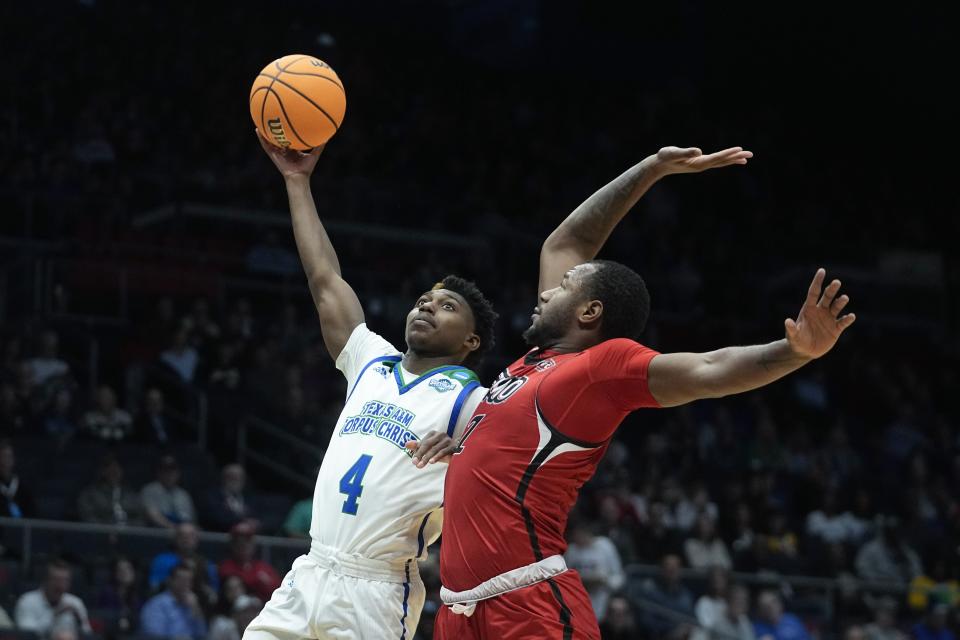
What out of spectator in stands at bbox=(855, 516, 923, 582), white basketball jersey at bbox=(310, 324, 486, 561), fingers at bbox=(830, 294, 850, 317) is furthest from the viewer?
spectator in stands at bbox=(855, 516, 923, 582)

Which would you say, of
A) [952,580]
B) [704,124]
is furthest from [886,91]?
[952,580]

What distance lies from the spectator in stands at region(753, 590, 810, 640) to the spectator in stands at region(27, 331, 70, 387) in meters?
7.47

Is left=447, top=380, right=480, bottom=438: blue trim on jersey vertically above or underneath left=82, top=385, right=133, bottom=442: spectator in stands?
above

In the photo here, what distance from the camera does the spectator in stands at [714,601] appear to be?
14.1 m

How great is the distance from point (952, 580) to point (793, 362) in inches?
534

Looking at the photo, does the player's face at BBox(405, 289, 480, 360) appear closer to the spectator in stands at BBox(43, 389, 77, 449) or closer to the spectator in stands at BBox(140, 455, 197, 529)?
the spectator in stands at BBox(140, 455, 197, 529)

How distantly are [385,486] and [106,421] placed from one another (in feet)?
28.9

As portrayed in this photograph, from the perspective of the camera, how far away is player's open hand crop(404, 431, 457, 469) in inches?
211

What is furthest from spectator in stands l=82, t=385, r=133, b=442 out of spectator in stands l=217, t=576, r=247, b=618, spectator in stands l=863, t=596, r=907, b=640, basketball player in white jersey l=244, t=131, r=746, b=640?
basketball player in white jersey l=244, t=131, r=746, b=640

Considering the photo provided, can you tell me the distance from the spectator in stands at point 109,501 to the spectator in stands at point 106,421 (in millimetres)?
944

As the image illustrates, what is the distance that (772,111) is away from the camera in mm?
26781

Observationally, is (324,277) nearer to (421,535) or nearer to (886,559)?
(421,535)

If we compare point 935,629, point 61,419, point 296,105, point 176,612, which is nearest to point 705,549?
point 935,629

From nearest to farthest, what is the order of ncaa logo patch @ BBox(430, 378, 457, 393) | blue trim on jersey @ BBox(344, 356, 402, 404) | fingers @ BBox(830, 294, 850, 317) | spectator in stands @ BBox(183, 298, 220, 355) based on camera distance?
fingers @ BBox(830, 294, 850, 317)
ncaa logo patch @ BBox(430, 378, 457, 393)
blue trim on jersey @ BBox(344, 356, 402, 404)
spectator in stands @ BBox(183, 298, 220, 355)
